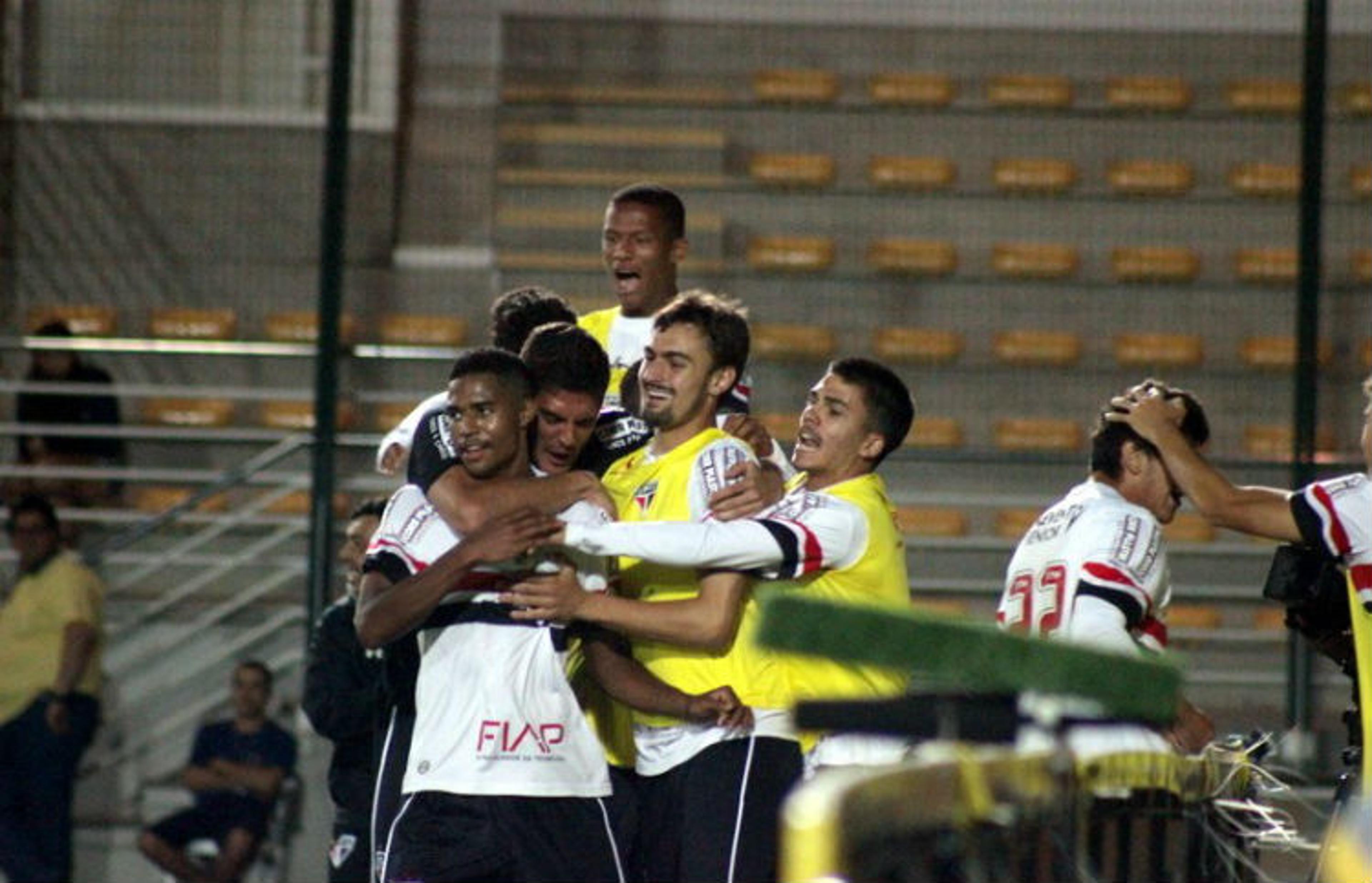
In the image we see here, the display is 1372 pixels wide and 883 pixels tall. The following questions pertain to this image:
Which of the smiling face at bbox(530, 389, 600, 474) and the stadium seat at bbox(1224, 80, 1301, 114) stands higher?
the stadium seat at bbox(1224, 80, 1301, 114)

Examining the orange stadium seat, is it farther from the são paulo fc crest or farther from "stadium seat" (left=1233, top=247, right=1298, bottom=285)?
the são paulo fc crest

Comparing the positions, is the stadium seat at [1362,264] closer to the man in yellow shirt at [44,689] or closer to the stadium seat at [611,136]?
the stadium seat at [611,136]

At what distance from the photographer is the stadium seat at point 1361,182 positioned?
10.6m

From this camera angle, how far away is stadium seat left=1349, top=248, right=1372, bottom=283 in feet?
34.7

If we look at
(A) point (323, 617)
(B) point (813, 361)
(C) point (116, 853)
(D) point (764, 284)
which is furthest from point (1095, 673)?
(D) point (764, 284)

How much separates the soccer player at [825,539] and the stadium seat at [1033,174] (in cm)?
732

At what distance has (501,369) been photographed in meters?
5.16

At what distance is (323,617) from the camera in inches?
295

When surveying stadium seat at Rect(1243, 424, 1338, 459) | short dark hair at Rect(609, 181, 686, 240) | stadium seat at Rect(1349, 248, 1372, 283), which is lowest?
stadium seat at Rect(1243, 424, 1338, 459)

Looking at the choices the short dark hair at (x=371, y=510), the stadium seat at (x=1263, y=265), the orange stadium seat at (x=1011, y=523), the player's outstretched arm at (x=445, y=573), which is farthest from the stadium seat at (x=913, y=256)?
the player's outstretched arm at (x=445, y=573)

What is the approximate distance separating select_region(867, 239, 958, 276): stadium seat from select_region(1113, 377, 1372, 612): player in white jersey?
718 cm

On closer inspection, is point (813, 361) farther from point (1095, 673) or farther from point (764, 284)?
point (1095, 673)

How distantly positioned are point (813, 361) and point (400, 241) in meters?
2.94

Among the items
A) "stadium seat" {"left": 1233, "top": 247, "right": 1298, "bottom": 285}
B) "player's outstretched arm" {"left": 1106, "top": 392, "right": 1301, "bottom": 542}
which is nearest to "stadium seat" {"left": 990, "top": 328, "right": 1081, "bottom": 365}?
"stadium seat" {"left": 1233, "top": 247, "right": 1298, "bottom": 285}
